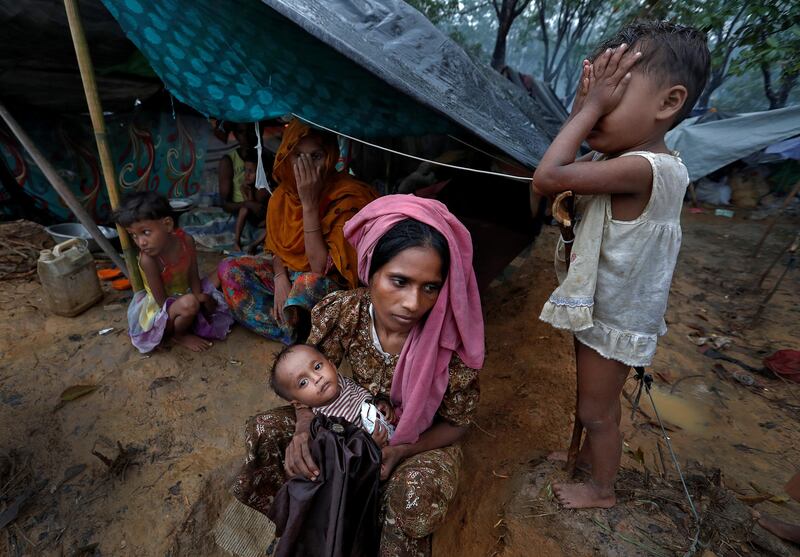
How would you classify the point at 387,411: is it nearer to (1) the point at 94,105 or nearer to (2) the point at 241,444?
(2) the point at 241,444

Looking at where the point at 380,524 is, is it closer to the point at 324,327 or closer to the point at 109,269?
the point at 324,327

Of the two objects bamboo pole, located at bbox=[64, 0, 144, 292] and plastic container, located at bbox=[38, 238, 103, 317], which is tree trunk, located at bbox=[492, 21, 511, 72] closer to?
bamboo pole, located at bbox=[64, 0, 144, 292]

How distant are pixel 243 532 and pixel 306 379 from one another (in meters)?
0.83

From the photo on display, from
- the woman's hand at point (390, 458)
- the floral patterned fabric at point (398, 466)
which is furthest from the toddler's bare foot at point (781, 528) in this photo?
the woman's hand at point (390, 458)

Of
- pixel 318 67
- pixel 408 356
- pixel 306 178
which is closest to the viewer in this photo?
pixel 408 356

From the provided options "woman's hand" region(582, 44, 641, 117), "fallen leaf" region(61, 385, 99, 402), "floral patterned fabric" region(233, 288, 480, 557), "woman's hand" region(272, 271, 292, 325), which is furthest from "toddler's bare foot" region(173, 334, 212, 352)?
"woman's hand" region(582, 44, 641, 117)

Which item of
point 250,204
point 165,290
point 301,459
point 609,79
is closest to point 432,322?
point 301,459

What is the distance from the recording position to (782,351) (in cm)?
318

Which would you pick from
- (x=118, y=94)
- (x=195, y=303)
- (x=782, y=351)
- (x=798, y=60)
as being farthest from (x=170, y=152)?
(x=798, y=60)

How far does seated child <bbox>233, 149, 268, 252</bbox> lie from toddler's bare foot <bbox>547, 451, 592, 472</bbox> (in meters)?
3.42

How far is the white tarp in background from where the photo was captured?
319 inches

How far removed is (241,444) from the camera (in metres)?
2.17

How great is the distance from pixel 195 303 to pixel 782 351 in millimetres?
4730

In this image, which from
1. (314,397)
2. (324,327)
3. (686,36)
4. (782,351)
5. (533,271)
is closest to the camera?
(686,36)
